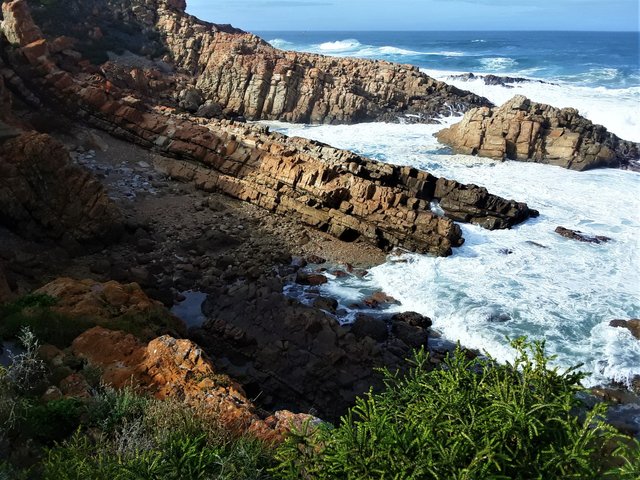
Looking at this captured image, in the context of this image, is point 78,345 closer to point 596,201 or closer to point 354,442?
point 354,442

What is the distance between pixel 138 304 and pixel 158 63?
34949 mm

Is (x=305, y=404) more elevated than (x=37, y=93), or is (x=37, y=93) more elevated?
(x=37, y=93)

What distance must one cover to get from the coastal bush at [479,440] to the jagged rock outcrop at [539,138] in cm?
2825

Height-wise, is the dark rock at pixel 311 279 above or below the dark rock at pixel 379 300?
above

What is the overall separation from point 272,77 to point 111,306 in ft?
100

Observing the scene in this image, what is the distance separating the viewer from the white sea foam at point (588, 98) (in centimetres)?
3791

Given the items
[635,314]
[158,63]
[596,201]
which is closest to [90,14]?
[158,63]

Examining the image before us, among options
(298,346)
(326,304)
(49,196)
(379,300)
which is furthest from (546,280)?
(49,196)

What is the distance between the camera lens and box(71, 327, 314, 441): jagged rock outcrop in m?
7.68

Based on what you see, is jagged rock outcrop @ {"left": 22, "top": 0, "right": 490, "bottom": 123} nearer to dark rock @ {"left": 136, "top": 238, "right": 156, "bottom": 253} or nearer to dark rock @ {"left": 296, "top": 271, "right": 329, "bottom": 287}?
dark rock @ {"left": 136, "top": 238, "right": 156, "bottom": 253}

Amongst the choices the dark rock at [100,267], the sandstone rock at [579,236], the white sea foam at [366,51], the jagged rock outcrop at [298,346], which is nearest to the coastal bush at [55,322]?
the jagged rock outcrop at [298,346]

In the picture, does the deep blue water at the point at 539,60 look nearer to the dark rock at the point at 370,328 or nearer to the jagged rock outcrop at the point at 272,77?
the jagged rock outcrop at the point at 272,77

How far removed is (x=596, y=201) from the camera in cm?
2536

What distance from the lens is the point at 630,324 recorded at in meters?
15.5
